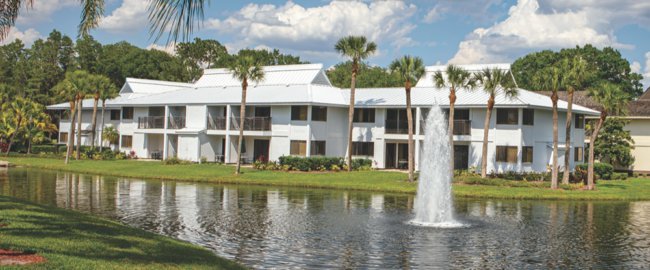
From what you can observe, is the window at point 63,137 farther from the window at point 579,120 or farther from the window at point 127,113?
the window at point 579,120

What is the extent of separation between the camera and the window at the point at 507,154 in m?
48.4

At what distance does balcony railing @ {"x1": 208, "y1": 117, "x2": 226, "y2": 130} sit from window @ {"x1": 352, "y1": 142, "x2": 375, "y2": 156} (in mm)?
11493

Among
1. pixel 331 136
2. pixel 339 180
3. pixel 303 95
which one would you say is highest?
pixel 303 95

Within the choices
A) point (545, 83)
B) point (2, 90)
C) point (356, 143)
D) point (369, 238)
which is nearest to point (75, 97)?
point (2, 90)

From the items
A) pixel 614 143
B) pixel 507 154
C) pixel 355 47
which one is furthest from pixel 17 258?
pixel 614 143

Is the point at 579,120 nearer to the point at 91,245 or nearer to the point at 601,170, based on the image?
the point at 601,170

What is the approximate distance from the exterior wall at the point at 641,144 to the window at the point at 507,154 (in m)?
16.0

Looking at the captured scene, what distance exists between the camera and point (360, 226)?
23.8 metres

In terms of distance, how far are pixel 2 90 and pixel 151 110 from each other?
73.0 ft

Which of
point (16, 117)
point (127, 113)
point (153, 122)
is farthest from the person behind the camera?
point (16, 117)

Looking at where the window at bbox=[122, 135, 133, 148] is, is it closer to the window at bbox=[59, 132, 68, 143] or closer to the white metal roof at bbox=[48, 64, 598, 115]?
the white metal roof at bbox=[48, 64, 598, 115]

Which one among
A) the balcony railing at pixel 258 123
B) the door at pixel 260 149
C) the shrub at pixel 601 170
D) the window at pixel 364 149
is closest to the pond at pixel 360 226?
the shrub at pixel 601 170

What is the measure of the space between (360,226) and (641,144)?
42.7 metres

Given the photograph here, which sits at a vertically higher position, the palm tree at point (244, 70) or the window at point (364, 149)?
the palm tree at point (244, 70)
